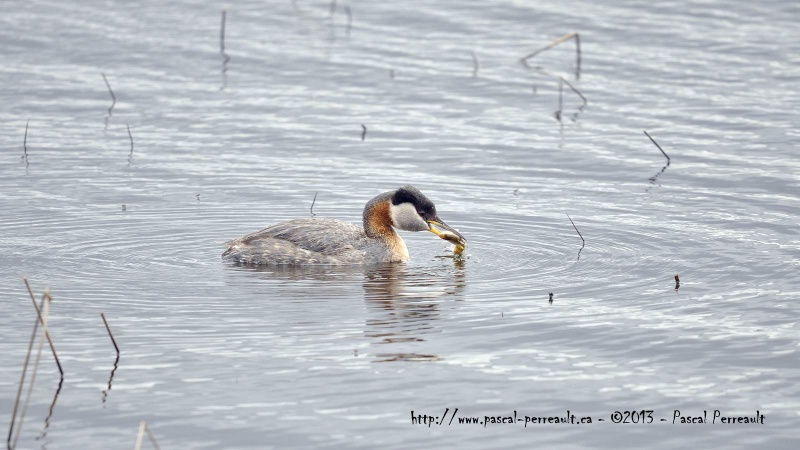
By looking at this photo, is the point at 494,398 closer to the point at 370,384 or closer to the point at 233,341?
the point at 370,384

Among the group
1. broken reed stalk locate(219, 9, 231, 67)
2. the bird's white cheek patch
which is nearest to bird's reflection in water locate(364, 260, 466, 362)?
the bird's white cheek patch

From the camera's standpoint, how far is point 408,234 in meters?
16.6

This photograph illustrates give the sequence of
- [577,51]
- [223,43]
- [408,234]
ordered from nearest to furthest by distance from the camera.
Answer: [408,234] < [577,51] < [223,43]

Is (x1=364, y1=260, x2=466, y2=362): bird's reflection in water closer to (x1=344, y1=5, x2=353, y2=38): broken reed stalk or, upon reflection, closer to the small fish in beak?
the small fish in beak

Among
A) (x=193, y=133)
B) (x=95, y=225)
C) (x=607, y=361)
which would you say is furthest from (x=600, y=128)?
(x=607, y=361)

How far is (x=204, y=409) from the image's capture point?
30.9 ft

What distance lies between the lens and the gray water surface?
9.70 m

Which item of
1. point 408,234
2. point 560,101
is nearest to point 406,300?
point 408,234

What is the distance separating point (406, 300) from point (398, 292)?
0.37 m

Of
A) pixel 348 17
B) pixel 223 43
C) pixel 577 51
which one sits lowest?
pixel 223 43

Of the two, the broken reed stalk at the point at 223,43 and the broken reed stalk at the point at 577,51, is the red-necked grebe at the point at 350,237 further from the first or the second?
the broken reed stalk at the point at 223,43

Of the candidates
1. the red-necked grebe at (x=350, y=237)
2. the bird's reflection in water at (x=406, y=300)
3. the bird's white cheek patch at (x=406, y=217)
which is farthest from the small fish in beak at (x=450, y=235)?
the bird's reflection in water at (x=406, y=300)

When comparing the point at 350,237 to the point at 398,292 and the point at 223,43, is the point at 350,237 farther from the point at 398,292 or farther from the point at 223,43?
the point at 223,43

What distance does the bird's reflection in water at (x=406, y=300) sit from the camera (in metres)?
11.2
